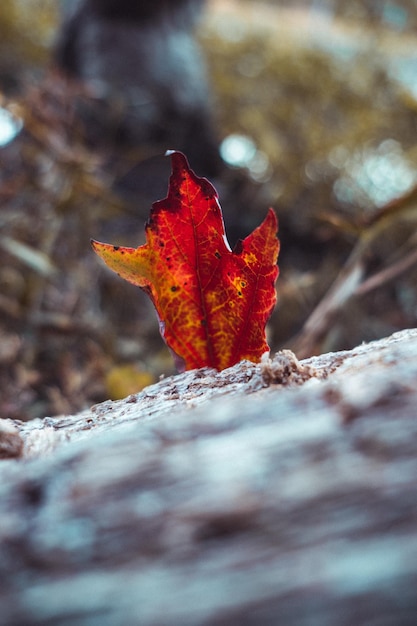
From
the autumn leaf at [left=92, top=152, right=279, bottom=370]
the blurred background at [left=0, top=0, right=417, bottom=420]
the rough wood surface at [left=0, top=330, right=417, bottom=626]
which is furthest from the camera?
the blurred background at [left=0, top=0, right=417, bottom=420]

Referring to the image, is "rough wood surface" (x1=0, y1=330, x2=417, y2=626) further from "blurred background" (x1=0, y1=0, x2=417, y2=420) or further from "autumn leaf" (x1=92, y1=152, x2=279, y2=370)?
"blurred background" (x1=0, y1=0, x2=417, y2=420)

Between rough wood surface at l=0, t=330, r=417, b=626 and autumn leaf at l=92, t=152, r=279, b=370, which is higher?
autumn leaf at l=92, t=152, r=279, b=370

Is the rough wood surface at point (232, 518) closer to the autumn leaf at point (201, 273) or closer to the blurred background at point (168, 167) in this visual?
the autumn leaf at point (201, 273)

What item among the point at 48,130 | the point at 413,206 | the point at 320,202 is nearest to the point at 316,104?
the point at 320,202

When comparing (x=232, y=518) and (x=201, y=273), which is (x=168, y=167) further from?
(x=232, y=518)

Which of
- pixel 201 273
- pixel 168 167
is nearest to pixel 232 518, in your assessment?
pixel 201 273

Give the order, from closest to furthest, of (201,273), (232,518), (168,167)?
(232,518) < (201,273) < (168,167)

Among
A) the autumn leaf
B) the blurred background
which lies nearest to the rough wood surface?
the autumn leaf
